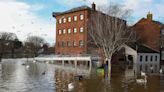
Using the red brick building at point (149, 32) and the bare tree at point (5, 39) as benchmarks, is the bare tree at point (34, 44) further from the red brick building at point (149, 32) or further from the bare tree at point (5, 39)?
the red brick building at point (149, 32)

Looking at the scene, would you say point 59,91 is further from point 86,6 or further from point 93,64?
point 86,6

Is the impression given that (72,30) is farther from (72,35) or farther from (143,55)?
(143,55)

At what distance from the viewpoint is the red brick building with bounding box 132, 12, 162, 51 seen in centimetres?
8275

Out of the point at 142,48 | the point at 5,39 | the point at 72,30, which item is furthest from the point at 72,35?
the point at 5,39

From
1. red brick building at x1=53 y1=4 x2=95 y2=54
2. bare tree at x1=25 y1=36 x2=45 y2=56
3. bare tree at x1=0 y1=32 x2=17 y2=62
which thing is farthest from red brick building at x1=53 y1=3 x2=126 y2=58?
bare tree at x1=25 y1=36 x2=45 y2=56

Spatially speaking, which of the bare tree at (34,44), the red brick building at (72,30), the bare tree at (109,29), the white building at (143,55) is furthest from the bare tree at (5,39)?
the bare tree at (109,29)

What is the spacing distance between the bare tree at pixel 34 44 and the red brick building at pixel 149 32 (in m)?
58.7

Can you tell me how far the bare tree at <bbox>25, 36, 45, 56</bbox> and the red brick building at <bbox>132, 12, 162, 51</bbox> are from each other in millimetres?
58698

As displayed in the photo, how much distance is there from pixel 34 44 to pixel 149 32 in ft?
246

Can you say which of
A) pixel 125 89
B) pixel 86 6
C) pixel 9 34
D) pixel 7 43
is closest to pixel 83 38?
pixel 86 6

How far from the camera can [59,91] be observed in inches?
992

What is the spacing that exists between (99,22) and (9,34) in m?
115

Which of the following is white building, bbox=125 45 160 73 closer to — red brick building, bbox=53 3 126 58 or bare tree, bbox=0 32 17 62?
red brick building, bbox=53 3 126 58

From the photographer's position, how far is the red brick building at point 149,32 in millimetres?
82750
